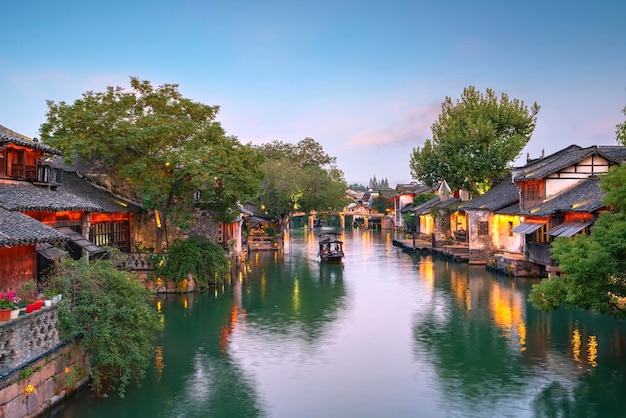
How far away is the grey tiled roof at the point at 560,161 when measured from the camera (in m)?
41.9

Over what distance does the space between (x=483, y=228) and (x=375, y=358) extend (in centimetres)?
3283

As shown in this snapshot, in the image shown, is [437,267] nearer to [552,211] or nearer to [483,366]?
[552,211]

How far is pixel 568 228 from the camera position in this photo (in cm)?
3650

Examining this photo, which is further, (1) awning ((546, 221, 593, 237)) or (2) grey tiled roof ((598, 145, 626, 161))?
(2) grey tiled roof ((598, 145, 626, 161))

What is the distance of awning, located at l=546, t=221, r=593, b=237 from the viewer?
115 ft

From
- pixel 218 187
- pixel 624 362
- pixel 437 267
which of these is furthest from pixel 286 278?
pixel 624 362

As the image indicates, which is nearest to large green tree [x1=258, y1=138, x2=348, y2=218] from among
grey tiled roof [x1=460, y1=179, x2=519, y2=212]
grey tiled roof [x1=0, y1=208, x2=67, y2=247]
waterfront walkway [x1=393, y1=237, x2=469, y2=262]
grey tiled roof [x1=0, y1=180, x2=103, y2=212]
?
waterfront walkway [x1=393, y1=237, x2=469, y2=262]

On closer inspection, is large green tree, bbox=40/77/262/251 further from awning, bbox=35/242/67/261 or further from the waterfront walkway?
the waterfront walkway

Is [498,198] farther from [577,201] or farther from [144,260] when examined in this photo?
[144,260]

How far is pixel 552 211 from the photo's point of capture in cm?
3881

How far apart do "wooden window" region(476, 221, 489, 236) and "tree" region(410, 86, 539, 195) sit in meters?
10.7

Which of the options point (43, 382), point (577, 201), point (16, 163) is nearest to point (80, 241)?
point (16, 163)

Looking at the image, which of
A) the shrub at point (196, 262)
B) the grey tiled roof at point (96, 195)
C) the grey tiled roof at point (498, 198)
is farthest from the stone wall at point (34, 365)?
the grey tiled roof at point (498, 198)

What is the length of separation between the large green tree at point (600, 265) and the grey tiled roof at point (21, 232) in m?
17.6
